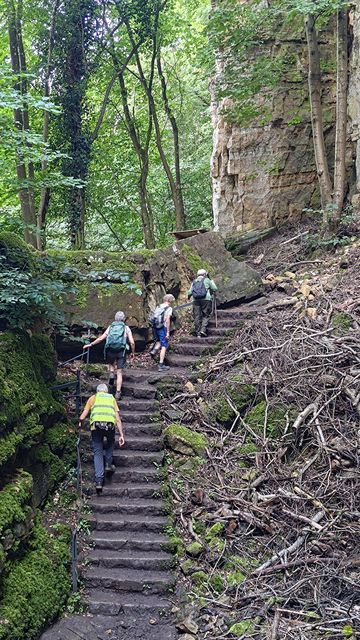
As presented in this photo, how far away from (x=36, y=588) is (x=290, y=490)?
346cm

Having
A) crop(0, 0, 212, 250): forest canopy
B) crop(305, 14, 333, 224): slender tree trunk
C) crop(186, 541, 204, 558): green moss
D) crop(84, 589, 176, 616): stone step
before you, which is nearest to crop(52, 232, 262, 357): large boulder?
crop(0, 0, 212, 250): forest canopy

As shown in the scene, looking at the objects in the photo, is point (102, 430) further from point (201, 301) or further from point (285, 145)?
point (285, 145)

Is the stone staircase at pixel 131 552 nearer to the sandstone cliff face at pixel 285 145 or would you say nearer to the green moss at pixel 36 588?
the green moss at pixel 36 588

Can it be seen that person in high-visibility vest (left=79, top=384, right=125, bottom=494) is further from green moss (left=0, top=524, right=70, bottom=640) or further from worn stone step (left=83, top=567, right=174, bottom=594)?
worn stone step (left=83, top=567, right=174, bottom=594)

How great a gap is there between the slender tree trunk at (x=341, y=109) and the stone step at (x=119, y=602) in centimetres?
1073

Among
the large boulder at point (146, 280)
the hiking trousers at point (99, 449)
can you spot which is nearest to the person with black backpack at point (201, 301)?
the large boulder at point (146, 280)

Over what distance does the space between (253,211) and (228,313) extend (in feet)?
20.2

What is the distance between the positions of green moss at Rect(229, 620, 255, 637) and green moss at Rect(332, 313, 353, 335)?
16.7ft

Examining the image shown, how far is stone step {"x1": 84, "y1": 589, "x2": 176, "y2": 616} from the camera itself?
251 inches

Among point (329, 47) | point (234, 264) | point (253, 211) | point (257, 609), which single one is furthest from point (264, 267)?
point (257, 609)

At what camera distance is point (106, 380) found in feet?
34.3

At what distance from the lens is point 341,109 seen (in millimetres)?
13984

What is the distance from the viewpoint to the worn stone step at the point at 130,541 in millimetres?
7141

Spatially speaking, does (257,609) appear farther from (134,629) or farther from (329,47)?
(329,47)
